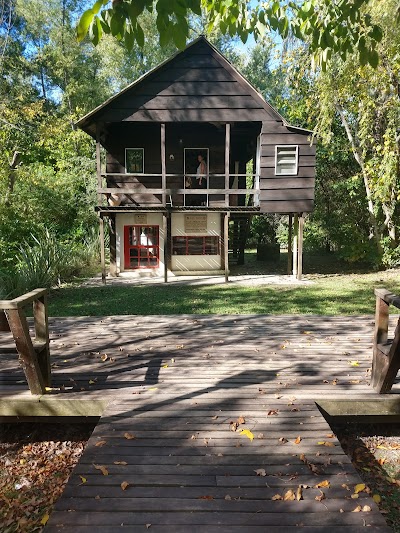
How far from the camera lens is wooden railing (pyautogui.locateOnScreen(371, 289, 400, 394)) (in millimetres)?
3857

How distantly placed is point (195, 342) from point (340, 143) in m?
17.4

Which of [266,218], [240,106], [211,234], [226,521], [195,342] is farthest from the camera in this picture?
[266,218]

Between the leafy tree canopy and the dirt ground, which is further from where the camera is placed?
the dirt ground

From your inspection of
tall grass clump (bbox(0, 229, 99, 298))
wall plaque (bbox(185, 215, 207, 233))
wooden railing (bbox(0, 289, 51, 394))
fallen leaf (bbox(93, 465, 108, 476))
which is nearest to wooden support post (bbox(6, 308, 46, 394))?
wooden railing (bbox(0, 289, 51, 394))

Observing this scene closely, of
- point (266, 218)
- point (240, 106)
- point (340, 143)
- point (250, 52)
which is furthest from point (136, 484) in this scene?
point (250, 52)

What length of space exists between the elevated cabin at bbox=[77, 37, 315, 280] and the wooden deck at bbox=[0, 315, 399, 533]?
881 centimetres

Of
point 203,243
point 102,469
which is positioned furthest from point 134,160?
point 102,469

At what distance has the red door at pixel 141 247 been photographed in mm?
16688

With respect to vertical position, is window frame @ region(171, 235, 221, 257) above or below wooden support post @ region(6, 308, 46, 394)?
above

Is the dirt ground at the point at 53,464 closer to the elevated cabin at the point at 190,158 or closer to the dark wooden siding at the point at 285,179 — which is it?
the elevated cabin at the point at 190,158

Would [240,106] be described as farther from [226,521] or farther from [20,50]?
[20,50]

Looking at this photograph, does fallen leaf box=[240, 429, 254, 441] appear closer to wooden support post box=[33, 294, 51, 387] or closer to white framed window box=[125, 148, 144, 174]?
wooden support post box=[33, 294, 51, 387]

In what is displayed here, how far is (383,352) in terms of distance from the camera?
4094 mm

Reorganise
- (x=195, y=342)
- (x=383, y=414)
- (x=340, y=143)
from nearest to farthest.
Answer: (x=383, y=414)
(x=195, y=342)
(x=340, y=143)
